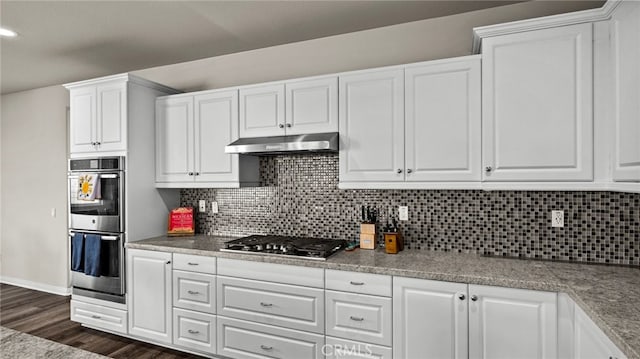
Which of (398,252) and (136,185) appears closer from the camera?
(398,252)

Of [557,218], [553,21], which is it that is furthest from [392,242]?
[553,21]

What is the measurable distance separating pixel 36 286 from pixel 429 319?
5.16 m

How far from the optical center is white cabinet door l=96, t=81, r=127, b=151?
3139 mm

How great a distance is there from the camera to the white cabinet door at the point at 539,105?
2070mm

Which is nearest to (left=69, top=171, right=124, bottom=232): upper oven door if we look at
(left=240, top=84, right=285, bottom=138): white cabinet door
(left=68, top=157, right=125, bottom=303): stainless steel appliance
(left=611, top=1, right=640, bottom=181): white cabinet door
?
(left=68, top=157, right=125, bottom=303): stainless steel appliance

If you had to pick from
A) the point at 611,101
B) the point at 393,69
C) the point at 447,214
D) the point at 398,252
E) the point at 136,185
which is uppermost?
the point at 393,69

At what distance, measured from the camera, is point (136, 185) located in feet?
10.5

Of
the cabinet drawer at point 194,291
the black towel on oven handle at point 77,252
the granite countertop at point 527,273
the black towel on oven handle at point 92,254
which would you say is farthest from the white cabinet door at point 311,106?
the black towel on oven handle at point 77,252

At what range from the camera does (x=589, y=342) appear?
158 cm

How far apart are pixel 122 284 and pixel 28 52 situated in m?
→ 2.41

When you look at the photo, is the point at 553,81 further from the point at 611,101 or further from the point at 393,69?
the point at 393,69

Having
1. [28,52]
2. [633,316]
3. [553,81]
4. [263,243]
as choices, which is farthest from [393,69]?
[28,52]

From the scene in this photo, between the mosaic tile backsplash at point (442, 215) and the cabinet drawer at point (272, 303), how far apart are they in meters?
0.71

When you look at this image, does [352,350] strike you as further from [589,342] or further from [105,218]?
[105,218]
